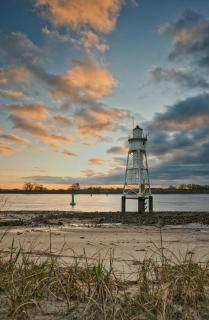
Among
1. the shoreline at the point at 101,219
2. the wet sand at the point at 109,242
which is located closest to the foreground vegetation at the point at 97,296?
the wet sand at the point at 109,242

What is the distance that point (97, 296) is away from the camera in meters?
3.96

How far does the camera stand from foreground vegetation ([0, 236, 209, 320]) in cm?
355

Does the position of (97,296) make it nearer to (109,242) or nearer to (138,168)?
(109,242)

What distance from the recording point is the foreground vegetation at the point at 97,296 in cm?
355

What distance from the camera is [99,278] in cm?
404

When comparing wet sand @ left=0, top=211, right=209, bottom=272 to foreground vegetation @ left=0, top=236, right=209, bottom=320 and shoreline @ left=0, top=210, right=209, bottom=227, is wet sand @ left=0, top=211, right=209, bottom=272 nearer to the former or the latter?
foreground vegetation @ left=0, top=236, right=209, bottom=320

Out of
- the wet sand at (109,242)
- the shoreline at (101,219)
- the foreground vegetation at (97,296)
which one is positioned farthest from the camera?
the shoreline at (101,219)

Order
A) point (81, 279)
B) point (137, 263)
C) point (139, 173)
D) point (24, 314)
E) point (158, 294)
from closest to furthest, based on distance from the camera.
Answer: point (24, 314)
point (158, 294)
point (81, 279)
point (137, 263)
point (139, 173)

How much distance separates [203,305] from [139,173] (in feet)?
106

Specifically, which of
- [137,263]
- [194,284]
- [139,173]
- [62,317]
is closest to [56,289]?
[62,317]

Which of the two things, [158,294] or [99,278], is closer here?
[158,294]

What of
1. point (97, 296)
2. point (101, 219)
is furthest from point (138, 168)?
point (97, 296)

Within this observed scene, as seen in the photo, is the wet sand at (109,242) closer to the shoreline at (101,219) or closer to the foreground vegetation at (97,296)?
the foreground vegetation at (97,296)

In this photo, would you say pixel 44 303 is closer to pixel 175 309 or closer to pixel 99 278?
pixel 99 278
